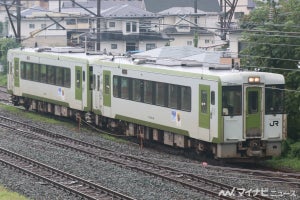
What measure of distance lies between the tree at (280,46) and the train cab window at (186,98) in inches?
88.0

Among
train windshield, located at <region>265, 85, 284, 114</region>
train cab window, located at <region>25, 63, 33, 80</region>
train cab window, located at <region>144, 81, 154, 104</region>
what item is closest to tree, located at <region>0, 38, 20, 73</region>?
train cab window, located at <region>25, 63, 33, 80</region>

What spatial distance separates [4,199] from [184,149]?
294 inches

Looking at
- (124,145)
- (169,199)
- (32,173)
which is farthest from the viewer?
(124,145)

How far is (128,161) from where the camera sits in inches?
813

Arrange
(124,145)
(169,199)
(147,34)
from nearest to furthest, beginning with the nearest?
(169,199) < (124,145) < (147,34)

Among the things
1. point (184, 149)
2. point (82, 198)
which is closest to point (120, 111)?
point (184, 149)

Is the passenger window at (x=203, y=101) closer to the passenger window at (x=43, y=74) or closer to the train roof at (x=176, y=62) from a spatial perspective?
the train roof at (x=176, y=62)

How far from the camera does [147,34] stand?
5209 cm

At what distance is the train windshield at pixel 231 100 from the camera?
19172 mm

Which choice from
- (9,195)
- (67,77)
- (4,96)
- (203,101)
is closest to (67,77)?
(67,77)

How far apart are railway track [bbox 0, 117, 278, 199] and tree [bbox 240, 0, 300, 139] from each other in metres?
4.14

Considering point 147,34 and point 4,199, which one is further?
point 147,34

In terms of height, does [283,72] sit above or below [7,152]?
above

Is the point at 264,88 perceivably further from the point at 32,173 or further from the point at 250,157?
the point at 32,173
